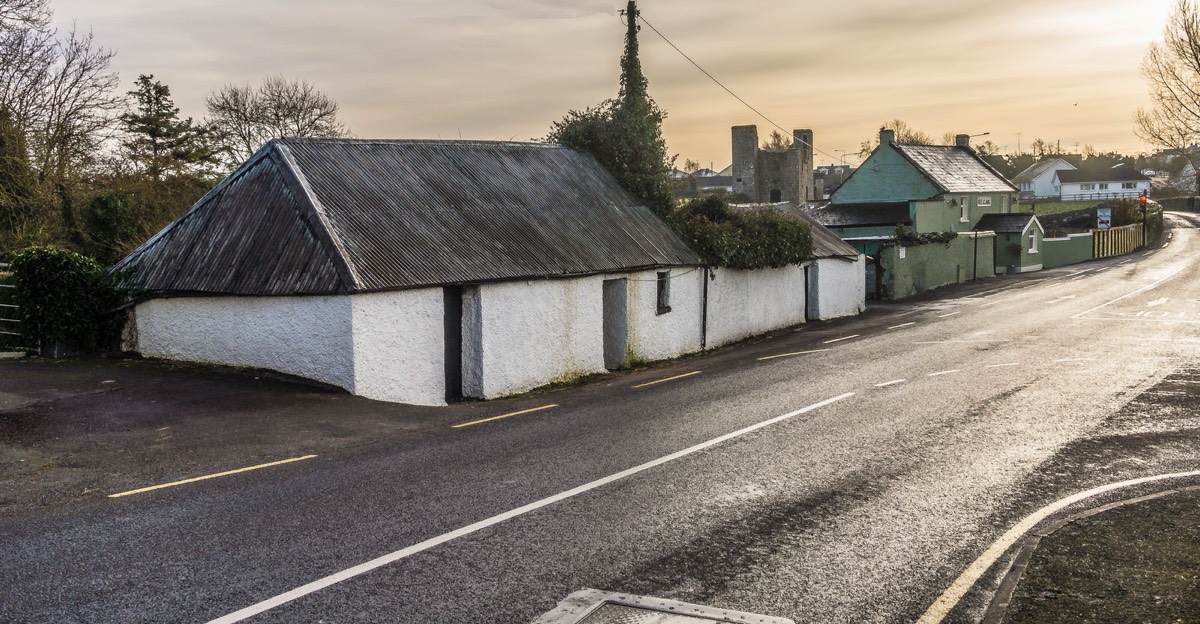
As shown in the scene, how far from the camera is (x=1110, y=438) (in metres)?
12.3

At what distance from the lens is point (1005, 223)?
55.5 m

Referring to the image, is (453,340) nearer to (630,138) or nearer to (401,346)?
(401,346)

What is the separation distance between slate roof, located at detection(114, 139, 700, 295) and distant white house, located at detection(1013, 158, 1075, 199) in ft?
389

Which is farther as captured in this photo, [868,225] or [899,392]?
[868,225]

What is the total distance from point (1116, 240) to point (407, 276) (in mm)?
62986

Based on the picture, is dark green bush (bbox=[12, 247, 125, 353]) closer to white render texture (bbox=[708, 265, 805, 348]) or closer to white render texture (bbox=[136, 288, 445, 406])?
white render texture (bbox=[136, 288, 445, 406])

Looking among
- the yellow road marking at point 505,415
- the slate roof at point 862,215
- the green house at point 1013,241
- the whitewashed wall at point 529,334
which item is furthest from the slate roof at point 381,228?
the green house at point 1013,241

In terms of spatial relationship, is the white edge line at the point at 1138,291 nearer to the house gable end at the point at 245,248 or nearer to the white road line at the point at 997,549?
the white road line at the point at 997,549

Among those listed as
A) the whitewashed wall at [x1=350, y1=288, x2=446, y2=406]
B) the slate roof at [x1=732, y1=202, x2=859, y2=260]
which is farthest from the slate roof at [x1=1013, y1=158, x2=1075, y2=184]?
the whitewashed wall at [x1=350, y1=288, x2=446, y2=406]

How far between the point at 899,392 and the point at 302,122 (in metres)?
52.2

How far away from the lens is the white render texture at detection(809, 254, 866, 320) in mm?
33219

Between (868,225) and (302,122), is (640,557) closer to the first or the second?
(868,225)

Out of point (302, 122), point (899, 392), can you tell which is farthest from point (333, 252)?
point (302, 122)

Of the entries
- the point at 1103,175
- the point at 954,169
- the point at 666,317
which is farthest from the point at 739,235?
the point at 1103,175
